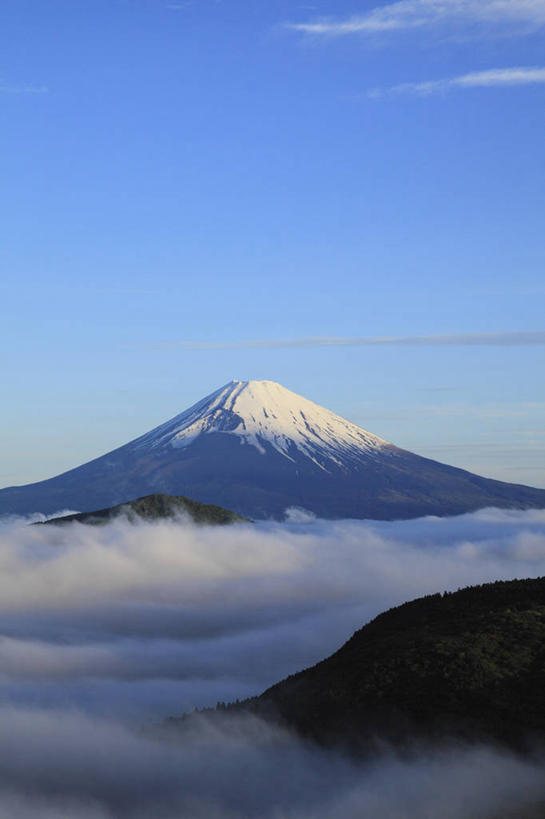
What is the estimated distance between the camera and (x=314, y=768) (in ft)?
421

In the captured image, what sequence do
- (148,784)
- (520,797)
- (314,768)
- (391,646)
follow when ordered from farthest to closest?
(148,784), (391,646), (314,768), (520,797)

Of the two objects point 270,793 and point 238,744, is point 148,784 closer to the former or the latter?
point 238,744

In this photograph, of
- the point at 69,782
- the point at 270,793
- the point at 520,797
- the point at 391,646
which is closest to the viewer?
the point at 520,797

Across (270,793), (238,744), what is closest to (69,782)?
(238,744)

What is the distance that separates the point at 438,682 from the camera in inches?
5074

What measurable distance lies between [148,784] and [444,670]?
192ft

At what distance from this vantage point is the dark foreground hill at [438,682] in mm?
121312

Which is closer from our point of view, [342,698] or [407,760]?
[407,760]

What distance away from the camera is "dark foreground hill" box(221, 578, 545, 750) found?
12131 centimetres

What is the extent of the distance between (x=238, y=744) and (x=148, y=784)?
21409 millimetres

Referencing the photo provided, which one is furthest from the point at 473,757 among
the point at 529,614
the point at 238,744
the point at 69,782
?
the point at 69,782

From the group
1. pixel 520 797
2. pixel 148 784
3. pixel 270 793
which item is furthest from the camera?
pixel 148 784

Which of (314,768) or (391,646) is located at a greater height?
(391,646)

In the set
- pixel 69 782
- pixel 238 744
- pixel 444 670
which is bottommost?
pixel 69 782
